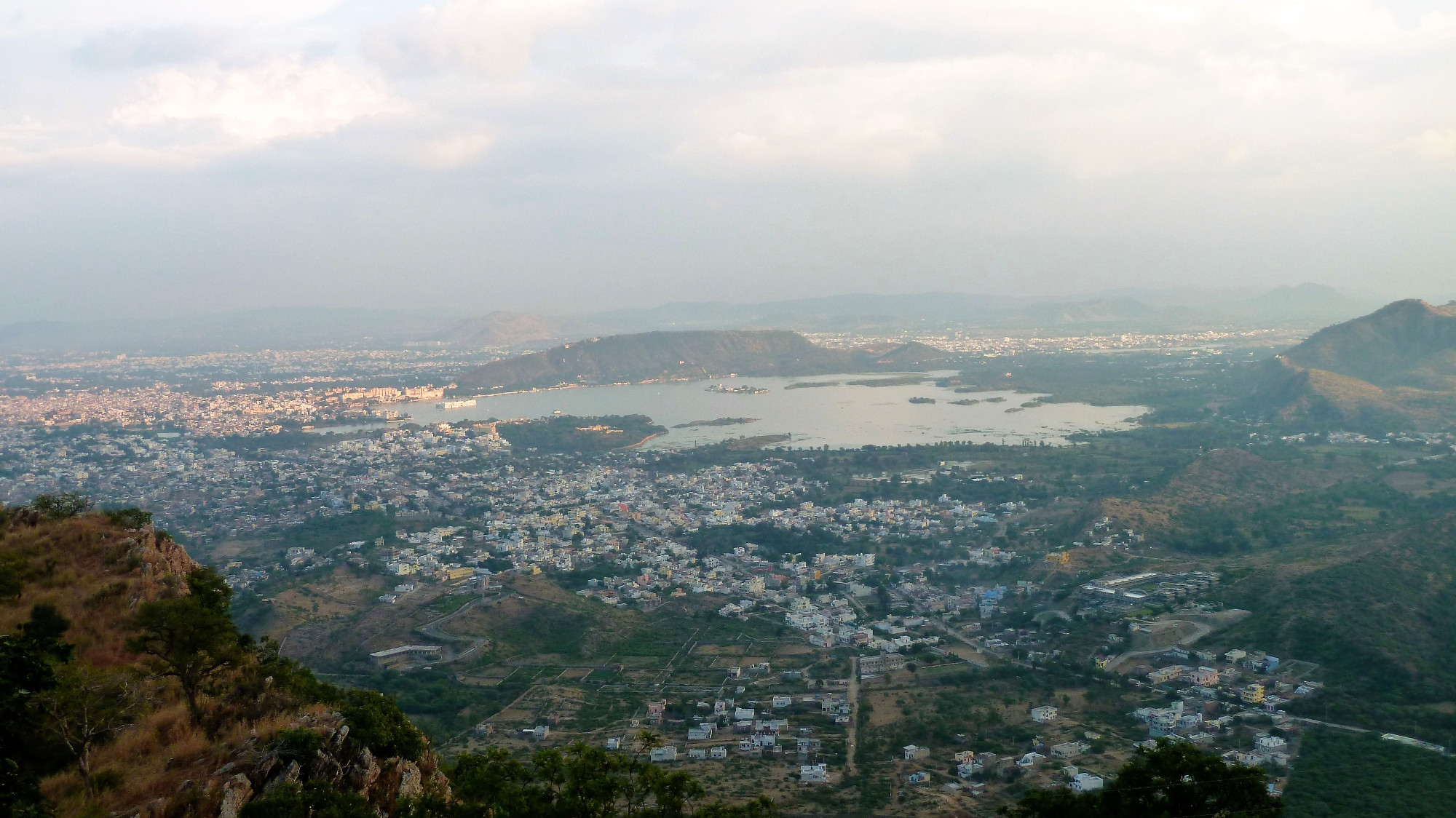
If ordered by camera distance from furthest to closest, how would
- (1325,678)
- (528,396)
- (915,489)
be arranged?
1. (528,396)
2. (915,489)
3. (1325,678)

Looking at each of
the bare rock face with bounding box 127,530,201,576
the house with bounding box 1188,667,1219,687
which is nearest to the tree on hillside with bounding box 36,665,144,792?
the bare rock face with bounding box 127,530,201,576

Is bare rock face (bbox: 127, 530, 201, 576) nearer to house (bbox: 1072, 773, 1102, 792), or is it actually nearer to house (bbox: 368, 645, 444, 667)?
house (bbox: 368, 645, 444, 667)

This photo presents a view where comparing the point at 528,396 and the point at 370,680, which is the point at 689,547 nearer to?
the point at 370,680

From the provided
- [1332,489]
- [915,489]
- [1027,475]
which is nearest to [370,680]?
[915,489]

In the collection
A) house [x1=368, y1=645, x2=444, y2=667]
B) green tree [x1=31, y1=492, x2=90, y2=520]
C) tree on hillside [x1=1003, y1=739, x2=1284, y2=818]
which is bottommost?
house [x1=368, y1=645, x2=444, y2=667]

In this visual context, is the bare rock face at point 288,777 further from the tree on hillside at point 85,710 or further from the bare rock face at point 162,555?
the bare rock face at point 162,555

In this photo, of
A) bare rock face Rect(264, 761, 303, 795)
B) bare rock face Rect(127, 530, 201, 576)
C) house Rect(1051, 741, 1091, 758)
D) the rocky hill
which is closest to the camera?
the rocky hill

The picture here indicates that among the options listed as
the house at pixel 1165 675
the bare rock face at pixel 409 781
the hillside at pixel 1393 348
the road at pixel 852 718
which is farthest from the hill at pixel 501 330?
the bare rock face at pixel 409 781
